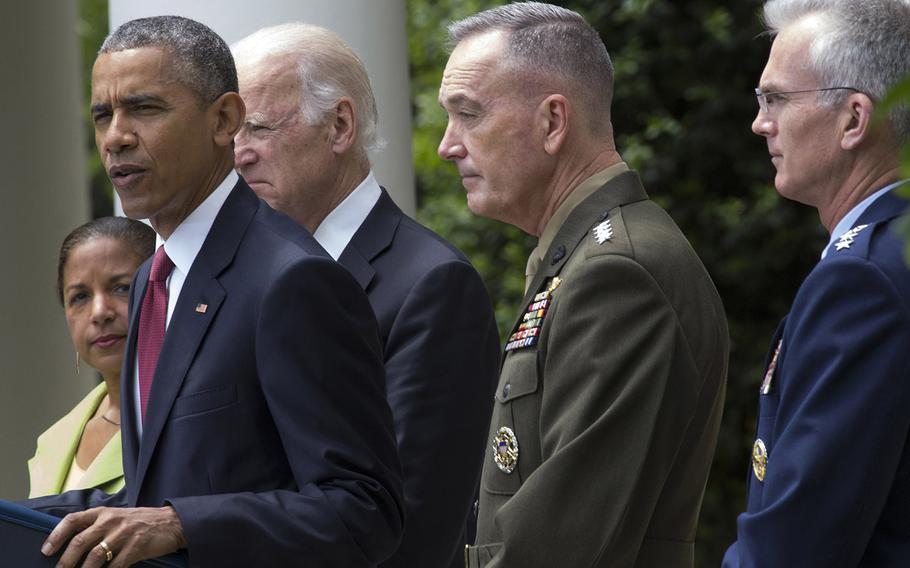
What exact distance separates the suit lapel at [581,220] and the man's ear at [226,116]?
86 centimetres

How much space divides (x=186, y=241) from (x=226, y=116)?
26 centimetres

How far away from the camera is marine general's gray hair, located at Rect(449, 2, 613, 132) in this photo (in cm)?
400

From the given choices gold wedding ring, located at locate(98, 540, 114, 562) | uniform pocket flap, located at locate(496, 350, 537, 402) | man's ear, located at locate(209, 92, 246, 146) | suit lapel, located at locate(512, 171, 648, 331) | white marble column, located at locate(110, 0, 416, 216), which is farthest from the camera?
white marble column, located at locate(110, 0, 416, 216)

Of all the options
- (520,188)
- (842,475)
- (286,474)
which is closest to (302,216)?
(520,188)

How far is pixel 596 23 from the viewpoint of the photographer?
34.6ft

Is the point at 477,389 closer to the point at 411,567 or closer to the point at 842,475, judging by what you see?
the point at 411,567

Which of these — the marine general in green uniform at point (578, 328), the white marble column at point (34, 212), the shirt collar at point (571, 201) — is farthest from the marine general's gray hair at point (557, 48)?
the white marble column at point (34, 212)

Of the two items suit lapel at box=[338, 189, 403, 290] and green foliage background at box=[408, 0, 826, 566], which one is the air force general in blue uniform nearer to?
suit lapel at box=[338, 189, 403, 290]

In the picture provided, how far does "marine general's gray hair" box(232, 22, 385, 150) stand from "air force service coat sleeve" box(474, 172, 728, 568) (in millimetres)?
858

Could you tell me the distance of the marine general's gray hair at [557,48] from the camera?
13.1 ft

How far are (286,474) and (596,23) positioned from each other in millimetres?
7827

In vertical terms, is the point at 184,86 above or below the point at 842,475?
above

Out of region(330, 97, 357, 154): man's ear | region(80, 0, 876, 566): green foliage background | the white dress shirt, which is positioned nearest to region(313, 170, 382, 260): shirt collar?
region(330, 97, 357, 154): man's ear

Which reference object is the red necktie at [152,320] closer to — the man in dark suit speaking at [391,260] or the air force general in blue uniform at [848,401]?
the man in dark suit speaking at [391,260]
